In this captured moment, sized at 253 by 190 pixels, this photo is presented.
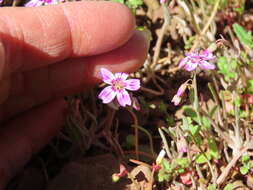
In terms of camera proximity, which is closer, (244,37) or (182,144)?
(182,144)

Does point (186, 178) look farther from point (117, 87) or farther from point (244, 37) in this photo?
point (244, 37)

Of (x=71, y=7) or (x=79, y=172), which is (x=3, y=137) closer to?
(x=79, y=172)

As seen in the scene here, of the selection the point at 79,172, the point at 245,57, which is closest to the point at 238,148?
the point at 245,57

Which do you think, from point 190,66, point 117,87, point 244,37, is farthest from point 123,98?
point 244,37

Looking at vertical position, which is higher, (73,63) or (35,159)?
(73,63)

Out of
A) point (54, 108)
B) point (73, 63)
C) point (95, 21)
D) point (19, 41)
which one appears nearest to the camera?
point (19, 41)

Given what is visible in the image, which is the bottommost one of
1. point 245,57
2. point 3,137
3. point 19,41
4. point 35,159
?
point 35,159

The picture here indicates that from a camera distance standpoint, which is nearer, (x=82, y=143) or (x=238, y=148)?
(x=238, y=148)
